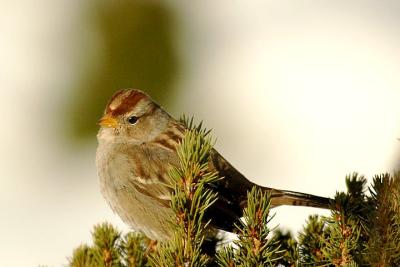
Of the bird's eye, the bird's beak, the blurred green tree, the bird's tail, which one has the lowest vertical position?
the bird's tail

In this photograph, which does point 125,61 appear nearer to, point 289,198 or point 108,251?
point 289,198

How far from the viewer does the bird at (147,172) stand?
467 cm

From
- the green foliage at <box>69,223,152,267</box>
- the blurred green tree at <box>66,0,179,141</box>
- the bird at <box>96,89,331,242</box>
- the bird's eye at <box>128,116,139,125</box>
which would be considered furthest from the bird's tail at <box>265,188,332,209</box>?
the blurred green tree at <box>66,0,179,141</box>

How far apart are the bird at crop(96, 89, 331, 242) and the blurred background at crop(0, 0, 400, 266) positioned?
287cm

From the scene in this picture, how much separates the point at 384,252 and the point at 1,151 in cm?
764

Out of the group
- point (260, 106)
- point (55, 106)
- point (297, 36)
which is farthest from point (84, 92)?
point (297, 36)

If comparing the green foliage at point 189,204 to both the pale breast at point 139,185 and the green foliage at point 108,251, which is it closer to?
the green foliage at point 108,251

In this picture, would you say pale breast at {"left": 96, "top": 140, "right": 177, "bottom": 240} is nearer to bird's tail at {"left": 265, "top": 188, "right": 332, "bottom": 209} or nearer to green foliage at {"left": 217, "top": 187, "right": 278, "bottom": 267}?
bird's tail at {"left": 265, "top": 188, "right": 332, "bottom": 209}

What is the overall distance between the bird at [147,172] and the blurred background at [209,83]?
287cm

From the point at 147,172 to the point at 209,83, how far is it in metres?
5.94

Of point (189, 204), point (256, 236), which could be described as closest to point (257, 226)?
point (256, 236)

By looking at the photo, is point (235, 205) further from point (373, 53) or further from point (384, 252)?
point (373, 53)

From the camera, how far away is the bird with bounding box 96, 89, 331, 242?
4.67 metres

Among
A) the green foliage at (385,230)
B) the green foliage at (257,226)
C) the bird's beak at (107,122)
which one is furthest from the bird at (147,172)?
the green foliage at (385,230)
